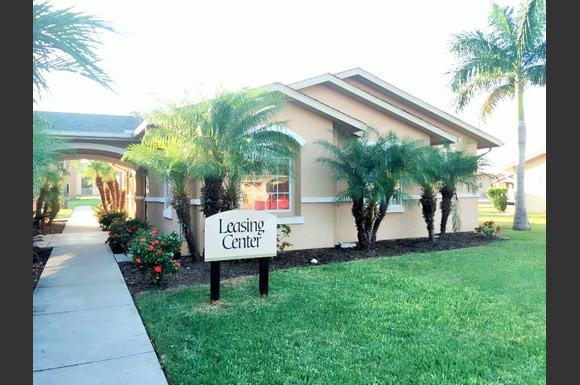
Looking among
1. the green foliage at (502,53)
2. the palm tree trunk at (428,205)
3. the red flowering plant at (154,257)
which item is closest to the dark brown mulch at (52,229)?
the red flowering plant at (154,257)

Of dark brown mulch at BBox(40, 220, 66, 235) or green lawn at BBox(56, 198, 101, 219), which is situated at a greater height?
green lawn at BBox(56, 198, 101, 219)

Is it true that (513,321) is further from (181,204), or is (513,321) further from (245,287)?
(181,204)

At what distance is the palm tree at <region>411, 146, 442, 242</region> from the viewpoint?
34.0 feet

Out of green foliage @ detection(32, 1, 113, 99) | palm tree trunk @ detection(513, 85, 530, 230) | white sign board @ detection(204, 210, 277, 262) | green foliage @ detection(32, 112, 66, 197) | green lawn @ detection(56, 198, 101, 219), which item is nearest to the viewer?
green foliage @ detection(32, 1, 113, 99)

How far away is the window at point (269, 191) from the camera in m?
10.5

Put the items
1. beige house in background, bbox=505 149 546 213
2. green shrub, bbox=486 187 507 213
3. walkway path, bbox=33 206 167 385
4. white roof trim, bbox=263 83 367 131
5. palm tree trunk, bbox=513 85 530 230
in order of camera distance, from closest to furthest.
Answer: walkway path, bbox=33 206 167 385
white roof trim, bbox=263 83 367 131
palm tree trunk, bbox=513 85 530 230
green shrub, bbox=486 187 507 213
beige house in background, bbox=505 149 546 213

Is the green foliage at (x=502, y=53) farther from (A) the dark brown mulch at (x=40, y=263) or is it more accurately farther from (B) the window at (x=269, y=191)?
(A) the dark brown mulch at (x=40, y=263)

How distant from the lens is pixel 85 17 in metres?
3.18

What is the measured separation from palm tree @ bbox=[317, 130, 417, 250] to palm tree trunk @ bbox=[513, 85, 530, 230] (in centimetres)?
944

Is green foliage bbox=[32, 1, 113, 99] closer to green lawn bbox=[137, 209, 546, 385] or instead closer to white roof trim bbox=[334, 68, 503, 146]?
green lawn bbox=[137, 209, 546, 385]

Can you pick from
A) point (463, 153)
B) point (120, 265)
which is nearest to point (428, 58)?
point (463, 153)

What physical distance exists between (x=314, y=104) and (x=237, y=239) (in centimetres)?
551

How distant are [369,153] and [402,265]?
3078mm

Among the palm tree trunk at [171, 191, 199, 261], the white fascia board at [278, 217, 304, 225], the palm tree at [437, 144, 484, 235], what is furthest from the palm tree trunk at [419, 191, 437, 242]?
the palm tree trunk at [171, 191, 199, 261]
